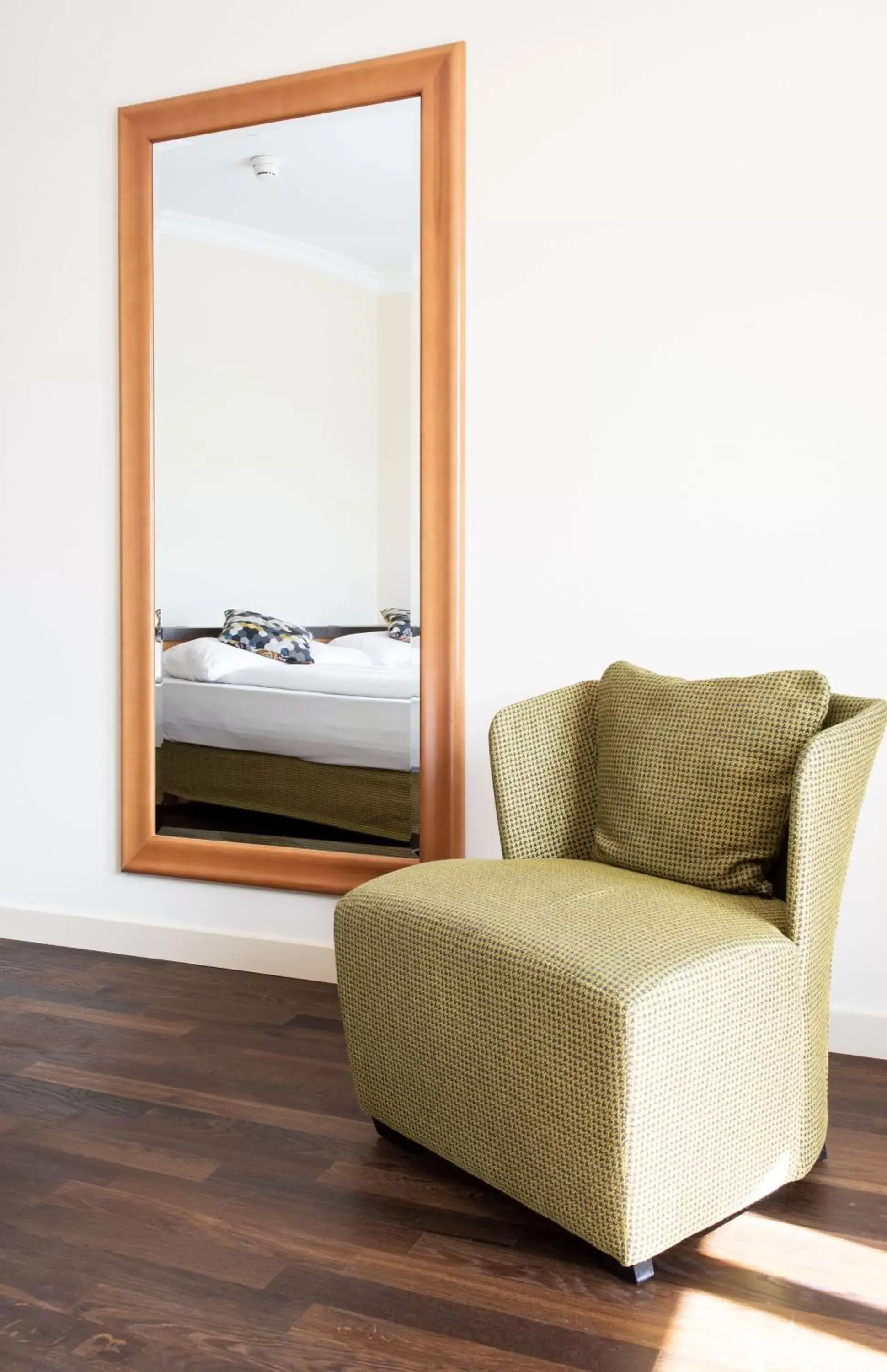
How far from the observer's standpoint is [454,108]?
8.13 feet

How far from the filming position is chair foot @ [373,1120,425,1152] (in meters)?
1.84

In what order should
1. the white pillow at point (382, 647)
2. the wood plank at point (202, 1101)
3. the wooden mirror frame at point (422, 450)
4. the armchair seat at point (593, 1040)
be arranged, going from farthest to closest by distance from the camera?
the white pillow at point (382, 647) < the wooden mirror frame at point (422, 450) < the wood plank at point (202, 1101) < the armchair seat at point (593, 1040)

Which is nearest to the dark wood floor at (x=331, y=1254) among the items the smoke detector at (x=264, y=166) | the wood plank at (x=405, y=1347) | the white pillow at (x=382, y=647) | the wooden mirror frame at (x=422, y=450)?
the wood plank at (x=405, y=1347)

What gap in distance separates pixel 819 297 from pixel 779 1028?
1.43 m

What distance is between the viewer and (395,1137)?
1.86 m

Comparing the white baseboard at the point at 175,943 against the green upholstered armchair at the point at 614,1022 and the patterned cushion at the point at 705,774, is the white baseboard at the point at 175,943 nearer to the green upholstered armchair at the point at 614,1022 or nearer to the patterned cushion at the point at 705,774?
the green upholstered armchair at the point at 614,1022

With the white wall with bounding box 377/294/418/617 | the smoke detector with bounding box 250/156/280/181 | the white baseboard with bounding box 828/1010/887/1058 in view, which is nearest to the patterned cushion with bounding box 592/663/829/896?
the white baseboard with bounding box 828/1010/887/1058

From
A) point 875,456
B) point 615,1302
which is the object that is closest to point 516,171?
point 875,456

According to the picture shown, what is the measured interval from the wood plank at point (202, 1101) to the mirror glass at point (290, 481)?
772 millimetres

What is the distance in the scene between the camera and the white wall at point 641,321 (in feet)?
7.29

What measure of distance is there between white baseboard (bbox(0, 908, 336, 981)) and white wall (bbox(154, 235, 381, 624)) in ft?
2.57

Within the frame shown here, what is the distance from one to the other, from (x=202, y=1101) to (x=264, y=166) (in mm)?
2094

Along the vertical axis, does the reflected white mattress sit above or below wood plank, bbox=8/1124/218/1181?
above

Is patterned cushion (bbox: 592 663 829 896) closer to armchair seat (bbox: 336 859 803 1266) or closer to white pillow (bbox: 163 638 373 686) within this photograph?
armchair seat (bbox: 336 859 803 1266)
